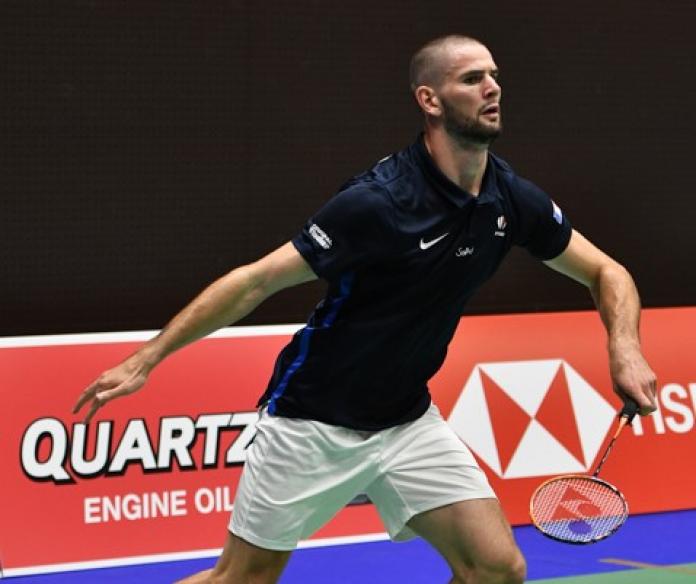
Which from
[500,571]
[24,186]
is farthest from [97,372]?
[500,571]

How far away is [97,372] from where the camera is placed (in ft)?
23.8

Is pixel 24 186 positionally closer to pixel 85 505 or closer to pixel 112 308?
pixel 112 308

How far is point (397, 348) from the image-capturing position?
470cm

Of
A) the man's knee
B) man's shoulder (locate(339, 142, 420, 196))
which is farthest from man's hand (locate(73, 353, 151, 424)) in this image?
the man's knee

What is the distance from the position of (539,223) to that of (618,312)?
41 cm

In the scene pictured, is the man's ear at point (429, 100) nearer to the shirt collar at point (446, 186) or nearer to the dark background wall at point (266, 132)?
the shirt collar at point (446, 186)

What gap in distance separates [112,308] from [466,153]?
10.6 ft

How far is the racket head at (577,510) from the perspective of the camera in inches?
189

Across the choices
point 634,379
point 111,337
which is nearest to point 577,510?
point 634,379

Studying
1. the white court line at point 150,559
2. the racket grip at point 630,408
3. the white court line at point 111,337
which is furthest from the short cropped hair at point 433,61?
the white court line at point 150,559

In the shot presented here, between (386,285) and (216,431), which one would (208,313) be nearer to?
(386,285)

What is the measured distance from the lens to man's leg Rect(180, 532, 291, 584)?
4.56 m

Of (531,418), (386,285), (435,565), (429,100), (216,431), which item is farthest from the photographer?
(531,418)

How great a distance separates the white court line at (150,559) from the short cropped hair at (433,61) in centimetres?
312
